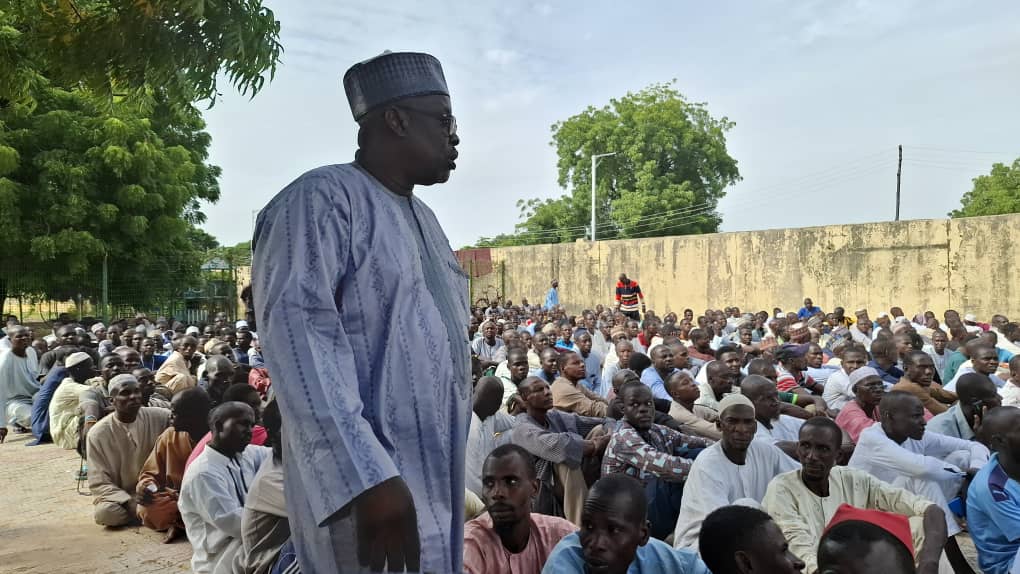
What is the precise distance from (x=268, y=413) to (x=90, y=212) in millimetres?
13859

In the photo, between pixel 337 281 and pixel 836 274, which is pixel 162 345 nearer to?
pixel 337 281

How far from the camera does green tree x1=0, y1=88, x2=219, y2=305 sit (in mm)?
15266

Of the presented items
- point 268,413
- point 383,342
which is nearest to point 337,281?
point 383,342

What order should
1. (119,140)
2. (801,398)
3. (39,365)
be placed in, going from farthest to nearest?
(119,140)
(39,365)
(801,398)

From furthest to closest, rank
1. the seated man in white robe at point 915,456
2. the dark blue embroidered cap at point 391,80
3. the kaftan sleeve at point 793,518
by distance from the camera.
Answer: the seated man in white robe at point 915,456, the kaftan sleeve at point 793,518, the dark blue embroidered cap at point 391,80

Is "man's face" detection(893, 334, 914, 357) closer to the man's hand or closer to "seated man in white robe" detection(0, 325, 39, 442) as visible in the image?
the man's hand

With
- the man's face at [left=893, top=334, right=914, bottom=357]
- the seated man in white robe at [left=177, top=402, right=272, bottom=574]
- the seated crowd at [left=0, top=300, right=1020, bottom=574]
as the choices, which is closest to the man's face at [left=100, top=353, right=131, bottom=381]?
the seated crowd at [left=0, top=300, right=1020, bottom=574]

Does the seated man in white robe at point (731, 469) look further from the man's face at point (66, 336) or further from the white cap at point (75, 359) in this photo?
the man's face at point (66, 336)

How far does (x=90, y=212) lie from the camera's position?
52.1 feet

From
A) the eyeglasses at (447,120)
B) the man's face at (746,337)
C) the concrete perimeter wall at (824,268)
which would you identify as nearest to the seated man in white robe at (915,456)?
the eyeglasses at (447,120)

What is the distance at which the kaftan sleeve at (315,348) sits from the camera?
1.19 metres

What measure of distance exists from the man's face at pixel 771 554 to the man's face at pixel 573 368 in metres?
3.74

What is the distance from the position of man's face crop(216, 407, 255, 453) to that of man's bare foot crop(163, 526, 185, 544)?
135 cm

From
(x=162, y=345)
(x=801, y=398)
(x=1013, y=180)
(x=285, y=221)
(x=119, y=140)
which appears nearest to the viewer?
(x=285, y=221)
